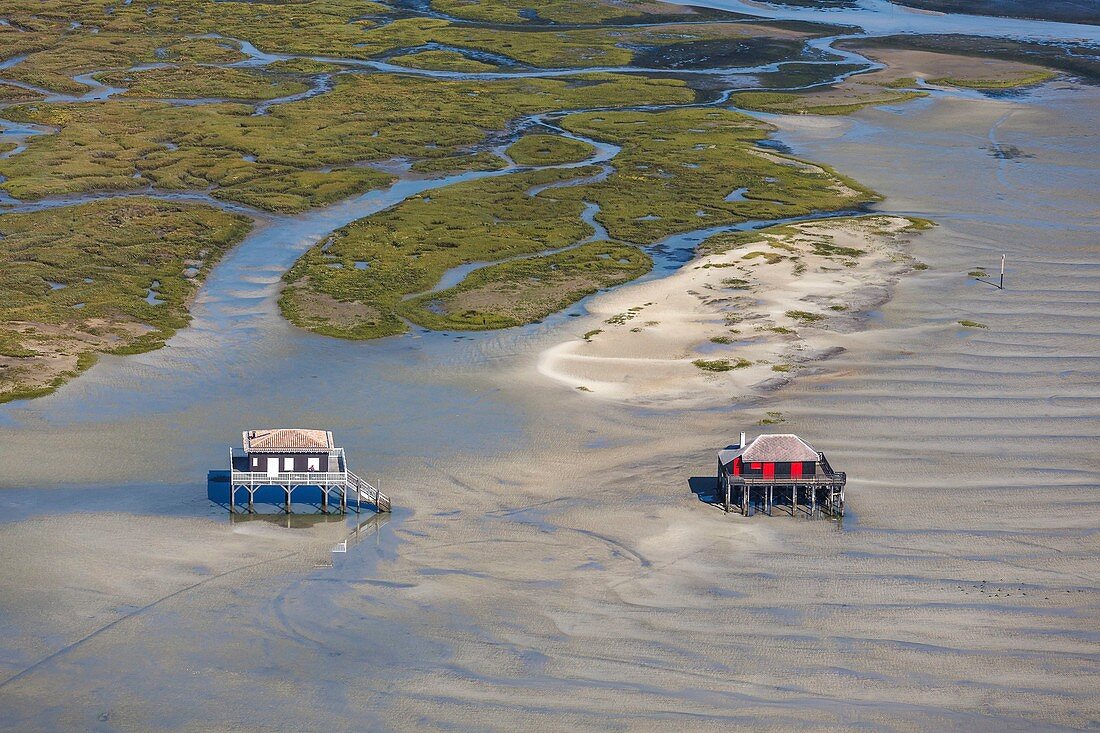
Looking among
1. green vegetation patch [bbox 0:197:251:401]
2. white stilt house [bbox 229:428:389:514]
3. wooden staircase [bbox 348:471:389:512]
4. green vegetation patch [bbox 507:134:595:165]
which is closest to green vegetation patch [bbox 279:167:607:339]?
green vegetation patch [bbox 507:134:595:165]

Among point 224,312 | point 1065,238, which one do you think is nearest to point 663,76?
point 1065,238

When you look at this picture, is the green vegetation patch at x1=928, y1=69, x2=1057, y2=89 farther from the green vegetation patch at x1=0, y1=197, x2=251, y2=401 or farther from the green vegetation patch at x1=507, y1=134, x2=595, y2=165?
the green vegetation patch at x1=0, y1=197, x2=251, y2=401

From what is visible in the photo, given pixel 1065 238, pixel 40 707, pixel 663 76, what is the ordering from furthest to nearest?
pixel 663 76, pixel 1065 238, pixel 40 707

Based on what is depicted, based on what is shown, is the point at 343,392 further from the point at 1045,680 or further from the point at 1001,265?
the point at 1001,265

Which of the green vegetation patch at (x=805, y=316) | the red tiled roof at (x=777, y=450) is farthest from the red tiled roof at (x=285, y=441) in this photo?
the green vegetation patch at (x=805, y=316)

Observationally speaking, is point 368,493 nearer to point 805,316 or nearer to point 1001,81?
point 805,316

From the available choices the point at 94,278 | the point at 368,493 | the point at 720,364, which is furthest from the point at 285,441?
the point at 94,278

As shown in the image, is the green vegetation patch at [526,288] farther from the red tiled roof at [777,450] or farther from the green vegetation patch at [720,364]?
the red tiled roof at [777,450]
